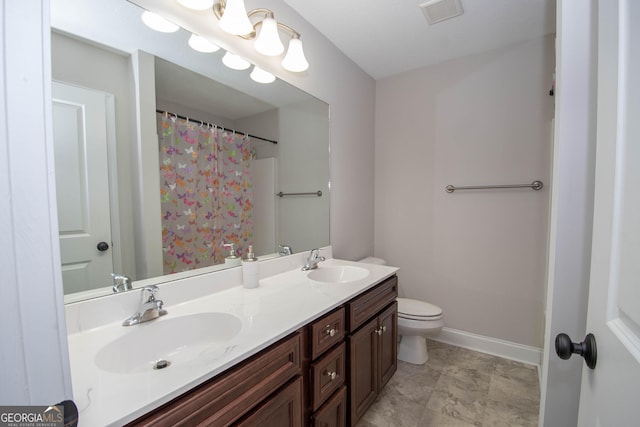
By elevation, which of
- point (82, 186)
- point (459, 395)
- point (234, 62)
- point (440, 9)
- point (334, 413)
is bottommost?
point (459, 395)

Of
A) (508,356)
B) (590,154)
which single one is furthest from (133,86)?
(508,356)

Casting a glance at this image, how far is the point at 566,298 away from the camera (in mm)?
696

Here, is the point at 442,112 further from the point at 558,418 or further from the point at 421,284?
the point at 558,418

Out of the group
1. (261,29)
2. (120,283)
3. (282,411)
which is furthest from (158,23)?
(282,411)

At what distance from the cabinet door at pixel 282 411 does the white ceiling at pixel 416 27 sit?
2011 mm

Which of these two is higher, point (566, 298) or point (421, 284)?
point (566, 298)

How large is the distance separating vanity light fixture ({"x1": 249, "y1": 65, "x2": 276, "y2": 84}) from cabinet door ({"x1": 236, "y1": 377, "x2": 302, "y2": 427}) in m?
1.49

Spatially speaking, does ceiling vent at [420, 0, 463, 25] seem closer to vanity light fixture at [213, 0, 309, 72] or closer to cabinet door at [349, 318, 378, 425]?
vanity light fixture at [213, 0, 309, 72]

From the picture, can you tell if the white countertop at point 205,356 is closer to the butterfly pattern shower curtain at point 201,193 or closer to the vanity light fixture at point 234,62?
the butterfly pattern shower curtain at point 201,193

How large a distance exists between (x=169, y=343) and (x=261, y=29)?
1.49 metres

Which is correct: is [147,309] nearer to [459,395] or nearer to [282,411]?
[282,411]

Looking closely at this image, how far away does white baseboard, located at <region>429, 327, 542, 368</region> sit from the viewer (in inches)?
78.2

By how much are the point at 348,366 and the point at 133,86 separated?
4.94ft

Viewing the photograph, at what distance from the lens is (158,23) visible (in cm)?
107
